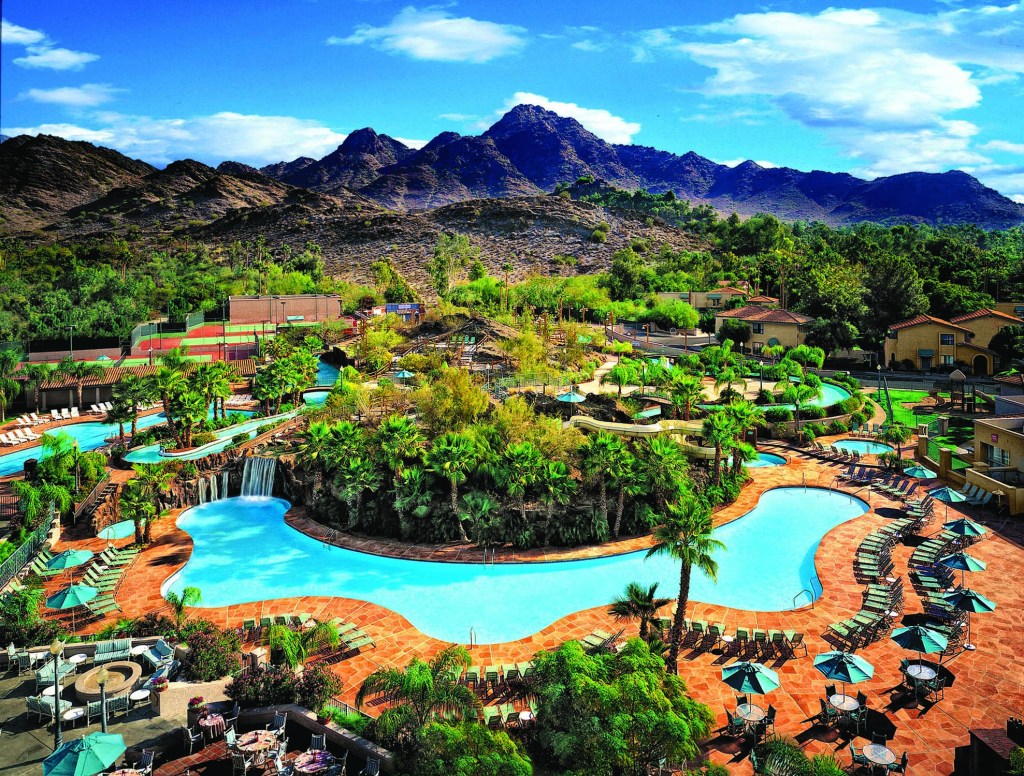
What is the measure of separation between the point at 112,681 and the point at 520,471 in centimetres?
1290

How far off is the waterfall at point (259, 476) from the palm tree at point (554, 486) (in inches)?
474

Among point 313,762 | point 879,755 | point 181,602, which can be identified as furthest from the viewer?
point 181,602

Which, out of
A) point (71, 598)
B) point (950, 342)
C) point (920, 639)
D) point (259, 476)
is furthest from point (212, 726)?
point (950, 342)

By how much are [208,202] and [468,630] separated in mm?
177259

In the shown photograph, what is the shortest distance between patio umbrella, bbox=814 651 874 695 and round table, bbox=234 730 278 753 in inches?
415

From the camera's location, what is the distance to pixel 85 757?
11.0 m

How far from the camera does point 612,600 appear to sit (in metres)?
19.4

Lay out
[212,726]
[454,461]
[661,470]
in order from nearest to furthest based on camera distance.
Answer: [212,726] < [661,470] < [454,461]

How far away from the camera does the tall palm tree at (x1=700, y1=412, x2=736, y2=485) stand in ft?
84.5

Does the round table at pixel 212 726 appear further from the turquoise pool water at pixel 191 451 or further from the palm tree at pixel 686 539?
the turquoise pool water at pixel 191 451

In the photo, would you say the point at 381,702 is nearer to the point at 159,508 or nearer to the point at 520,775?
the point at 520,775

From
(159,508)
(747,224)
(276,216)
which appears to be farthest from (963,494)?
(276,216)

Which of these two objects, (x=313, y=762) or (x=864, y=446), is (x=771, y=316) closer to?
(x=864, y=446)

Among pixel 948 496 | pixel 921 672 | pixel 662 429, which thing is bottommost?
pixel 921 672
